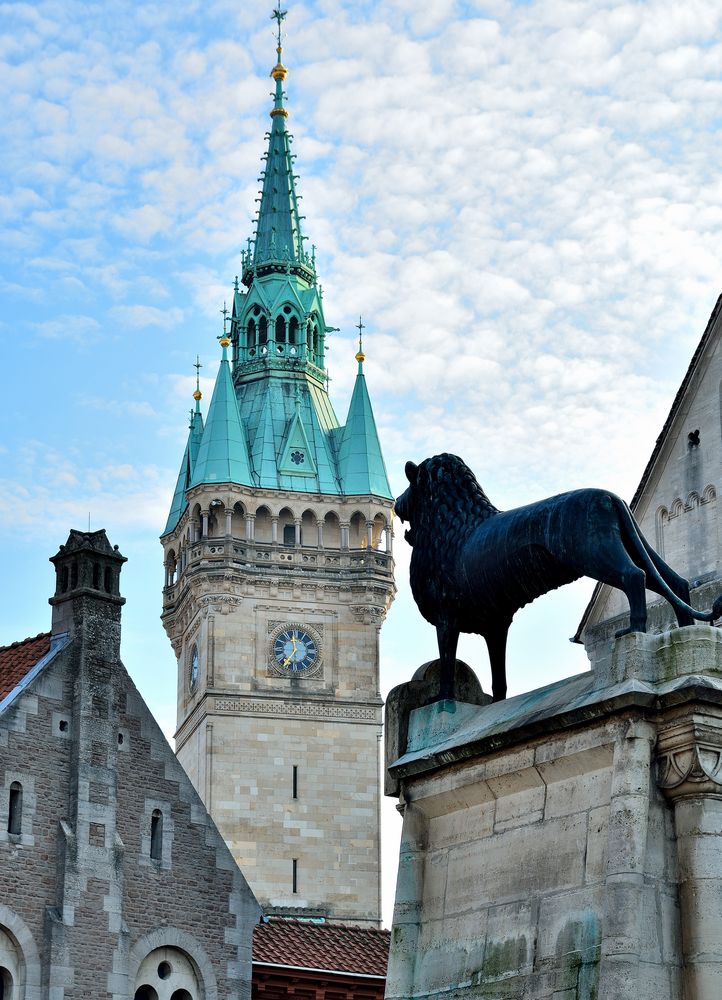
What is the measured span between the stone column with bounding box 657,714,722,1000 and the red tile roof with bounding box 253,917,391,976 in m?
24.0

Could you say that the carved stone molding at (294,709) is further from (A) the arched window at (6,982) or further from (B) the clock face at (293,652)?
(A) the arched window at (6,982)

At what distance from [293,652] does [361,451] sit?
10.6m

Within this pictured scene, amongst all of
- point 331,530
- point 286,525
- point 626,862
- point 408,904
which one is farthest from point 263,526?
point 626,862

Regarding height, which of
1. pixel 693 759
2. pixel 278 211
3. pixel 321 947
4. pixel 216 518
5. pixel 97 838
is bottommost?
pixel 693 759

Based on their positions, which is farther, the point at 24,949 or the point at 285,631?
the point at 285,631

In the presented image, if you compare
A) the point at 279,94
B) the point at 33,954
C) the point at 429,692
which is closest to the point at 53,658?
the point at 33,954

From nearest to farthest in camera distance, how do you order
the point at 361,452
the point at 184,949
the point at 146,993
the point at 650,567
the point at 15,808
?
1. the point at 650,567
2. the point at 15,808
3. the point at 146,993
4. the point at 184,949
5. the point at 361,452

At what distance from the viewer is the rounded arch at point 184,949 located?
1256 inches

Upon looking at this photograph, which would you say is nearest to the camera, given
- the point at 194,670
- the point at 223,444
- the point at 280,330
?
the point at 194,670

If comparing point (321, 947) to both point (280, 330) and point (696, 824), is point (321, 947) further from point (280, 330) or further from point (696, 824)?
point (280, 330)

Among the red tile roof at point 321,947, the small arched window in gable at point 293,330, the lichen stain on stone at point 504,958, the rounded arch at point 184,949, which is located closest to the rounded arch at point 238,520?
the small arched window in gable at point 293,330

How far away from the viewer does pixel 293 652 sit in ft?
281

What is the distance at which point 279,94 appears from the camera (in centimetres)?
9981

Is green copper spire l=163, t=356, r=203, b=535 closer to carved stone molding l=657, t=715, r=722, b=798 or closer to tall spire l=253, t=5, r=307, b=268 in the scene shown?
tall spire l=253, t=5, r=307, b=268
